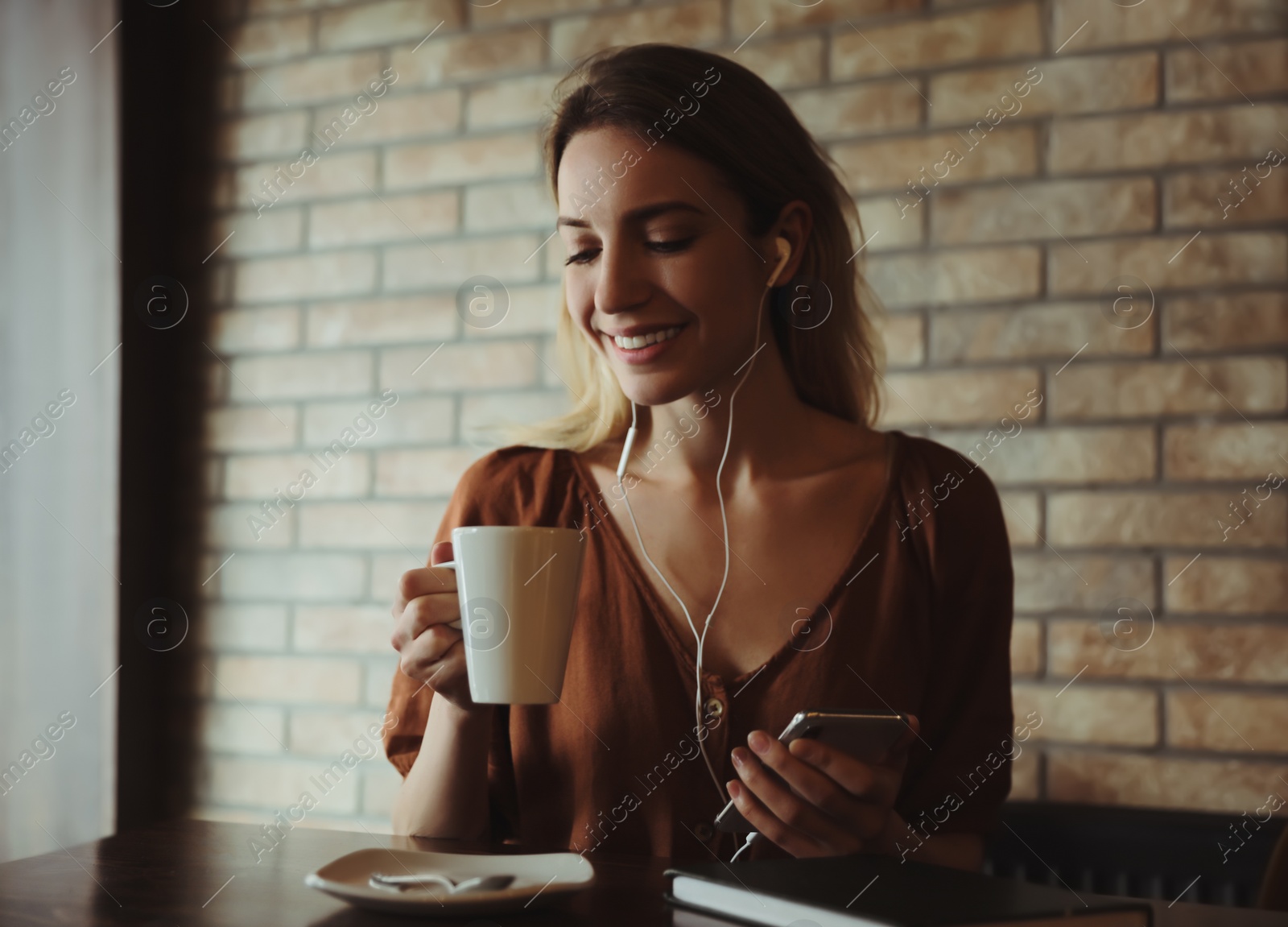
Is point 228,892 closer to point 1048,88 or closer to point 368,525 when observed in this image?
point 368,525

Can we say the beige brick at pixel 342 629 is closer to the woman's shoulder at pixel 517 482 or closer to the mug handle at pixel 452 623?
the woman's shoulder at pixel 517 482

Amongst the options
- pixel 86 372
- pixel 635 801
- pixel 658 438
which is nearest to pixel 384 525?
pixel 86 372

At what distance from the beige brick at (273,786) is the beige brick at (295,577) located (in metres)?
0.13

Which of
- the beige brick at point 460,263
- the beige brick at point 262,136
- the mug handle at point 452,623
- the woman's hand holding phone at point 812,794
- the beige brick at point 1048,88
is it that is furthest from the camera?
the beige brick at point 262,136

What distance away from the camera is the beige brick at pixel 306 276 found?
2113mm

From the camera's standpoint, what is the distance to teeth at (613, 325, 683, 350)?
1.27 m

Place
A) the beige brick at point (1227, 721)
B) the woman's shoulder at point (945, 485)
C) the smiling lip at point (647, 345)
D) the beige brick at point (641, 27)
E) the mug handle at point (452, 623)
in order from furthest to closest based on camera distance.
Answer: the beige brick at point (641, 27) < the beige brick at point (1227, 721) < the woman's shoulder at point (945, 485) < the smiling lip at point (647, 345) < the mug handle at point (452, 623)

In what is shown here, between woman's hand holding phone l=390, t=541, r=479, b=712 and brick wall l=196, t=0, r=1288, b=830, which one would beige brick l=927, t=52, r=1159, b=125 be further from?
woman's hand holding phone l=390, t=541, r=479, b=712

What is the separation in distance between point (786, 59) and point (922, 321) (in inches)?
18.3

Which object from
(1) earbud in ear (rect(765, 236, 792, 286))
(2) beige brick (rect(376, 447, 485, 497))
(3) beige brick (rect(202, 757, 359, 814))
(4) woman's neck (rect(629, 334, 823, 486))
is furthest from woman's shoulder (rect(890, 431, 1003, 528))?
(3) beige brick (rect(202, 757, 359, 814))

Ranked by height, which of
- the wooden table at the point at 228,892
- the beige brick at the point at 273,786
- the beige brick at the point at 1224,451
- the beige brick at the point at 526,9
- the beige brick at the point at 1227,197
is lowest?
the beige brick at the point at 273,786

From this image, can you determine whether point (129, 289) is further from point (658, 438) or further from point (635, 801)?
point (635, 801)

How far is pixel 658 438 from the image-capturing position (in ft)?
4.73

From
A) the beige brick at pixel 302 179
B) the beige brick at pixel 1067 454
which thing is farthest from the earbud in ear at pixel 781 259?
the beige brick at pixel 302 179
